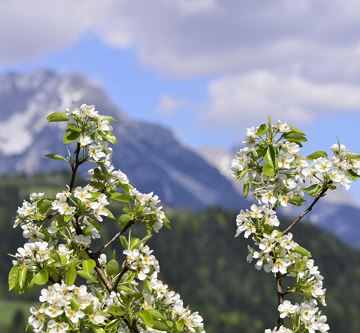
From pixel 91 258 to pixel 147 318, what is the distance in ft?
3.76

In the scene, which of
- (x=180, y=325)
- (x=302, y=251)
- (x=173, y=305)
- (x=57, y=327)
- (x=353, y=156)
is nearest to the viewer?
(x=57, y=327)

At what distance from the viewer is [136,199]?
717cm

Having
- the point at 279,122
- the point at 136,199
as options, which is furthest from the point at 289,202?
the point at 136,199

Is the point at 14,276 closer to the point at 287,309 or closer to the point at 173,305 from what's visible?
the point at 173,305

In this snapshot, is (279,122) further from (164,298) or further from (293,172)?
(164,298)

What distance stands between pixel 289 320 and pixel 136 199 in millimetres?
2079

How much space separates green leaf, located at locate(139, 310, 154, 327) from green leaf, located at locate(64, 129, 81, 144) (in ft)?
6.32

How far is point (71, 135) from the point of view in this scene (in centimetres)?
713

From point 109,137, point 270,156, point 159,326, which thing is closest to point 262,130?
point 270,156

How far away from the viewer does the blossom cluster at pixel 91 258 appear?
6.23 m

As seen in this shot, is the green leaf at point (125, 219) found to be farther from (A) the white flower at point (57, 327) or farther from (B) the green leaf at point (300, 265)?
(B) the green leaf at point (300, 265)

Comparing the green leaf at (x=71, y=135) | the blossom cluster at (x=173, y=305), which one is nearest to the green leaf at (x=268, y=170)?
the blossom cluster at (x=173, y=305)

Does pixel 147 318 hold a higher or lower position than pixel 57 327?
higher

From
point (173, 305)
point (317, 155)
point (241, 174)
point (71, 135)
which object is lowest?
point (173, 305)
